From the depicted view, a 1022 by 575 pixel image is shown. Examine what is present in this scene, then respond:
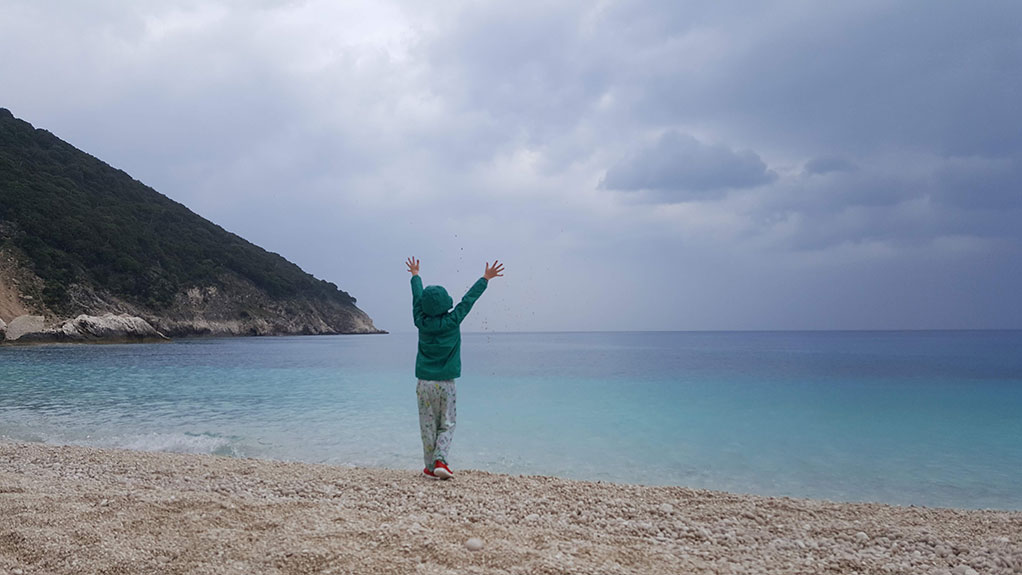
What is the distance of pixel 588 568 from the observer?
140 inches

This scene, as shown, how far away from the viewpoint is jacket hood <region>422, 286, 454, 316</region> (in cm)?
642

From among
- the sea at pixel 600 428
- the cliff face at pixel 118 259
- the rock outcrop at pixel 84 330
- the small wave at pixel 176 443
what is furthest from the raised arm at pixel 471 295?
the cliff face at pixel 118 259

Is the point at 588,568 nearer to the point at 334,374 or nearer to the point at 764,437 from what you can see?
the point at 764,437

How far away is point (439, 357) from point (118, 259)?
74.3 meters

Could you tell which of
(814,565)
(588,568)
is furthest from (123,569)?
(814,565)

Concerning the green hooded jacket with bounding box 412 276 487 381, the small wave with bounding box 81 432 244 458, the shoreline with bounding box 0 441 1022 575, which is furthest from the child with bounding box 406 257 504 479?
the small wave with bounding box 81 432 244 458

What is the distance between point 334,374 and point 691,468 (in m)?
21.9

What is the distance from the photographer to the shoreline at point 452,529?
12.1ft

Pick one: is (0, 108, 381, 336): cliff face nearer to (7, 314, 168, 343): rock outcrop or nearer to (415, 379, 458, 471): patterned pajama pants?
(7, 314, 168, 343): rock outcrop

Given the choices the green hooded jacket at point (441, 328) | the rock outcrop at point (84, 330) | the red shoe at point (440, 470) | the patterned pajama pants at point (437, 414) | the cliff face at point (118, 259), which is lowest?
the rock outcrop at point (84, 330)

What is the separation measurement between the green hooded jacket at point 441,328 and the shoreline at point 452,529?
126 cm

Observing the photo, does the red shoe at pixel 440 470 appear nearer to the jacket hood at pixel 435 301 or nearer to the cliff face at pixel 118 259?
the jacket hood at pixel 435 301

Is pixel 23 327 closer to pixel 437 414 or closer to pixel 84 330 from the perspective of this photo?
pixel 84 330

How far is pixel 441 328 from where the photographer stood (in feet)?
21.1
